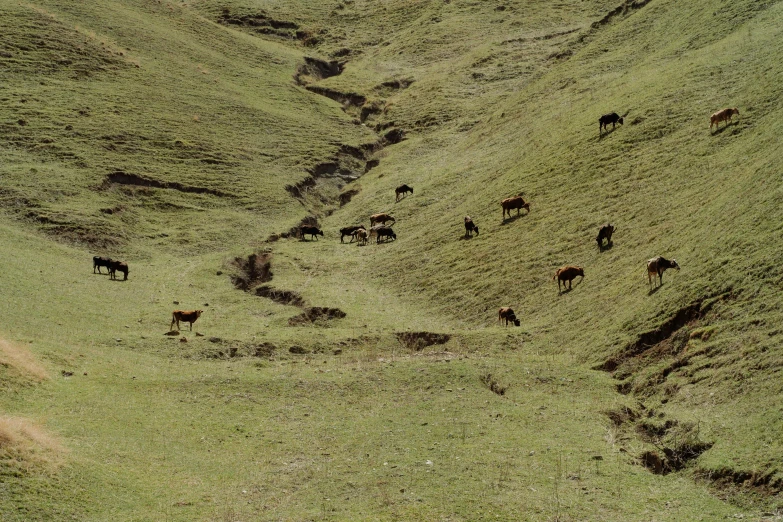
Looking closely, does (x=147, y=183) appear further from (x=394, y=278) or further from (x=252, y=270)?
(x=394, y=278)

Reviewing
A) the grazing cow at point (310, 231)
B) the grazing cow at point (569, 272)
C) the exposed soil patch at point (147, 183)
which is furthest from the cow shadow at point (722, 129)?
the exposed soil patch at point (147, 183)

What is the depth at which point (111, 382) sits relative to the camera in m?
27.3

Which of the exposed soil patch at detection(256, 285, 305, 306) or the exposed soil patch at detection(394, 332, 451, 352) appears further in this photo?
the exposed soil patch at detection(256, 285, 305, 306)

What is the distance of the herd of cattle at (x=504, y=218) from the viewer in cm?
3306

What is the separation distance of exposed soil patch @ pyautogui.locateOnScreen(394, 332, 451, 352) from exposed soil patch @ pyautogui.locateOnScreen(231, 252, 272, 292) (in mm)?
15658

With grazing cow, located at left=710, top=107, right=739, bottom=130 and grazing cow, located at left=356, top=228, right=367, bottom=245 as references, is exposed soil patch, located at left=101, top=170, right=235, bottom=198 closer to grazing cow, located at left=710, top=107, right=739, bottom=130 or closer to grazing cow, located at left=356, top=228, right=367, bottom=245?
grazing cow, located at left=356, top=228, right=367, bottom=245

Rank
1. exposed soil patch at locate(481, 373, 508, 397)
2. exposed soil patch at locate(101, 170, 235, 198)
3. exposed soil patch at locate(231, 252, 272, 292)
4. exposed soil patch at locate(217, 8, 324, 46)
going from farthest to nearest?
exposed soil patch at locate(217, 8, 324, 46), exposed soil patch at locate(101, 170, 235, 198), exposed soil patch at locate(231, 252, 272, 292), exposed soil patch at locate(481, 373, 508, 397)

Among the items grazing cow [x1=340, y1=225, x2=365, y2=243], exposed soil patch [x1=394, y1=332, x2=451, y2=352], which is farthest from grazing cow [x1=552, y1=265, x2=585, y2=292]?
grazing cow [x1=340, y1=225, x2=365, y2=243]

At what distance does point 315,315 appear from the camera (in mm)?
42406

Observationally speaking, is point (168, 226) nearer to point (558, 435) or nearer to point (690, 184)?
point (690, 184)

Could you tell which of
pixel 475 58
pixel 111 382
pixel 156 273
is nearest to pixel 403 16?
pixel 475 58

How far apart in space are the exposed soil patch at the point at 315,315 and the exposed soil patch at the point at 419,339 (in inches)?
226

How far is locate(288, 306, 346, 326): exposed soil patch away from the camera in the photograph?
41.6m

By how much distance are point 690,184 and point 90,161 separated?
145ft
